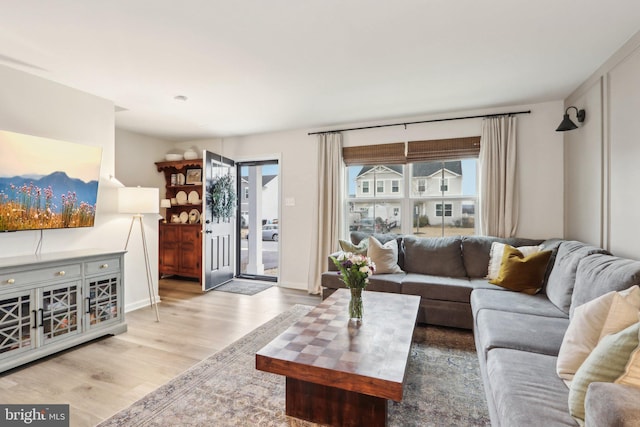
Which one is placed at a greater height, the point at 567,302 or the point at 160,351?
the point at 567,302

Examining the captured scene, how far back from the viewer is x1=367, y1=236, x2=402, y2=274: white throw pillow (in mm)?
3547

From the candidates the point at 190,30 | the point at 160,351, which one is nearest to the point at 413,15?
the point at 190,30

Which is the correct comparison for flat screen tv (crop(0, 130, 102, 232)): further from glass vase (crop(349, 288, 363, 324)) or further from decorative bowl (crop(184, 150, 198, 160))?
glass vase (crop(349, 288, 363, 324))

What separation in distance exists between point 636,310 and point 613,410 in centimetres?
71

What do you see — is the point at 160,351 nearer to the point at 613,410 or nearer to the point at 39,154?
the point at 39,154

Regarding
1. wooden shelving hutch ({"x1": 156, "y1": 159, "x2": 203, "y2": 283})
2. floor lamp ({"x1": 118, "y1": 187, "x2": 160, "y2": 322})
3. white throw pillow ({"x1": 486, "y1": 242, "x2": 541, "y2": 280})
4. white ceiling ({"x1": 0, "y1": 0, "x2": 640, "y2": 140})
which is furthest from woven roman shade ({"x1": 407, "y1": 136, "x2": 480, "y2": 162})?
wooden shelving hutch ({"x1": 156, "y1": 159, "x2": 203, "y2": 283})

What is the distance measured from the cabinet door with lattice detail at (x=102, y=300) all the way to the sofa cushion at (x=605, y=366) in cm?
350

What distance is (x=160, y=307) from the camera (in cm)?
382

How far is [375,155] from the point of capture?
4250mm

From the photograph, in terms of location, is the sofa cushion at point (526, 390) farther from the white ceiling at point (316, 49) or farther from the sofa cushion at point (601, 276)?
the white ceiling at point (316, 49)

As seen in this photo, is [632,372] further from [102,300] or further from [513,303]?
[102,300]

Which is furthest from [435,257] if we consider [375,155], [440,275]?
[375,155]

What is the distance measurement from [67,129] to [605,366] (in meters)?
4.37

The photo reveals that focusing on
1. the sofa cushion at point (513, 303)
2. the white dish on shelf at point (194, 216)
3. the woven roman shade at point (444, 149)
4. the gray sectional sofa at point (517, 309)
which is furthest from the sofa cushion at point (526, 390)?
the white dish on shelf at point (194, 216)
